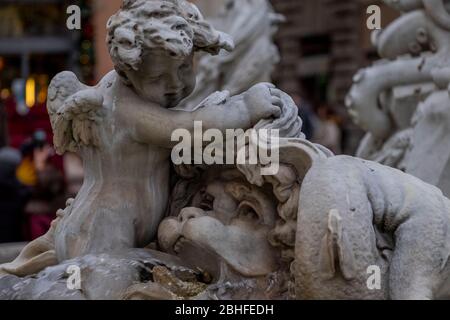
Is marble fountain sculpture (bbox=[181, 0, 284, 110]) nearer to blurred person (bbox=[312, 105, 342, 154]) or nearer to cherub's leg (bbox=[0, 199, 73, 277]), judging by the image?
blurred person (bbox=[312, 105, 342, 154])

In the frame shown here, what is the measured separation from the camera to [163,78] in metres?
4.19

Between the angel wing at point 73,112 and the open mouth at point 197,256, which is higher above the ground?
the angel wing at point 73,112

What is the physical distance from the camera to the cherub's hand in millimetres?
4129

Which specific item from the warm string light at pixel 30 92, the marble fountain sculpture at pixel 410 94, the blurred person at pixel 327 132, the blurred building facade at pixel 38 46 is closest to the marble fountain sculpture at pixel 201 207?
the marble fountain sculpture at pixel 410 94

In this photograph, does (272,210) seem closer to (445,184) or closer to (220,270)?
(220,270)

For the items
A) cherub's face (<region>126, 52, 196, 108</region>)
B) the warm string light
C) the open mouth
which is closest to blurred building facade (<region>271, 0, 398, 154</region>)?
the warm string light

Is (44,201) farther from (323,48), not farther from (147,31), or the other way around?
(323,48)

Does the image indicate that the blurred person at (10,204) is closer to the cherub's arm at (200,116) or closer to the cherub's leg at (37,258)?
the cherub's leg at (37,258)

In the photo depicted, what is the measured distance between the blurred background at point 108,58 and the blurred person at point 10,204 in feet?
16.6

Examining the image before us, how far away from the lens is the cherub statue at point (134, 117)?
13.4 feet

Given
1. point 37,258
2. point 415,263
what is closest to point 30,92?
point 37,258

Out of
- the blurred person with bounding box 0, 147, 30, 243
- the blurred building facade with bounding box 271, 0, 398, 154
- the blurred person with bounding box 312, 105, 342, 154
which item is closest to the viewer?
the blurred person with bounding box 0, 147, 30, 243

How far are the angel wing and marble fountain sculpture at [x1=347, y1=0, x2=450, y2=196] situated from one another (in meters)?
2.31
